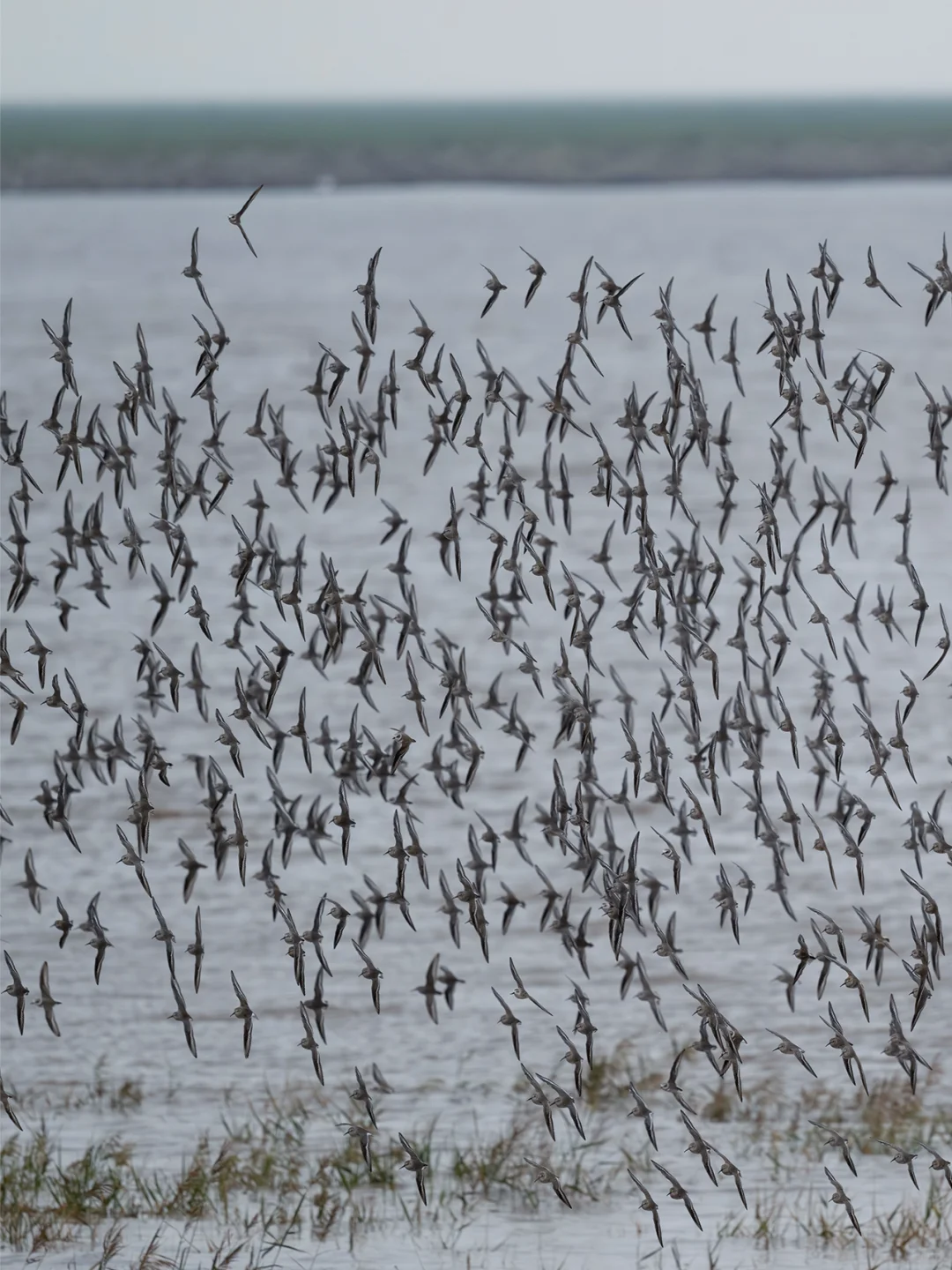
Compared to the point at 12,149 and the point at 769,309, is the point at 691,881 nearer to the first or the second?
the point at 769,309

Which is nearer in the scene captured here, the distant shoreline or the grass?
the grass

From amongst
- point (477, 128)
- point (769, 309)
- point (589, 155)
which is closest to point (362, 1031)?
point (769, 309)

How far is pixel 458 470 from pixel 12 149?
97.1 meters

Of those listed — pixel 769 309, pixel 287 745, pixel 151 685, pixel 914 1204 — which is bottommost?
pixel 287 745

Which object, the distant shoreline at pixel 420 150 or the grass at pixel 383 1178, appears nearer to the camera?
the grass at pixel 383 1178

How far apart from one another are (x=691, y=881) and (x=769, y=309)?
831 centimetres

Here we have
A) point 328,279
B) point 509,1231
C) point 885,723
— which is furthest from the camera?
point 328,279

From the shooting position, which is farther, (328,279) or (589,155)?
(589,155)

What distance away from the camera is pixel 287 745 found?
19016 mm

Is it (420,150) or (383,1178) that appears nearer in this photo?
(383,1178)

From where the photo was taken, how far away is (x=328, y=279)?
61.8 meters

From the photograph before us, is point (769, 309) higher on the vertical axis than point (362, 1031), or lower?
higher

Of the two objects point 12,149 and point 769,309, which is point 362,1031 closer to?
point 769,309

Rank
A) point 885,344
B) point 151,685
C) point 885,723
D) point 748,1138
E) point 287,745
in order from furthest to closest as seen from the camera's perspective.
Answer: point 885,344, point 287,745, point 885,723, point 748,1138, point 151,685
